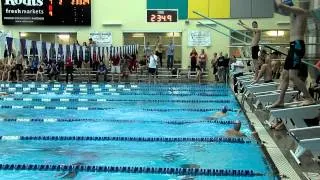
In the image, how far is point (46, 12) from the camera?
23062 mm

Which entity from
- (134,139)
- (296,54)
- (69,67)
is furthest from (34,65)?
(296,54)

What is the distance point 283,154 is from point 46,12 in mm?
18685

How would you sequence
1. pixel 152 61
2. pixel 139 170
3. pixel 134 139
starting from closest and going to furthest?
pixel 139 170 < pixel 134 139 < pixel 152 61

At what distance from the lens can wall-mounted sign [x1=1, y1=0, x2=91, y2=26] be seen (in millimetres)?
22953

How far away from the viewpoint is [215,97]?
47.1ft

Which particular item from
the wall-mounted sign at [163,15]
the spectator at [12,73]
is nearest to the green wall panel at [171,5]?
the wall-mounted sign at [163,15]

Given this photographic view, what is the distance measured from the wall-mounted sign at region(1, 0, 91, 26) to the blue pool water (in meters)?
9.94

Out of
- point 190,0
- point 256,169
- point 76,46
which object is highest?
point 190,0

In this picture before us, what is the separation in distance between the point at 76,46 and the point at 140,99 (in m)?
7.88

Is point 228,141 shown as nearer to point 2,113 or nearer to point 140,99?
point 2,113

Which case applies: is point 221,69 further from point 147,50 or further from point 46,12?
point 46,12

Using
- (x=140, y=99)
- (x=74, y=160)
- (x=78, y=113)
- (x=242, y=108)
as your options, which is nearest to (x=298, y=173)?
(x=74, y=160)

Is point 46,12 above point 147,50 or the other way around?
above

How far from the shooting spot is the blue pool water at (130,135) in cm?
637
